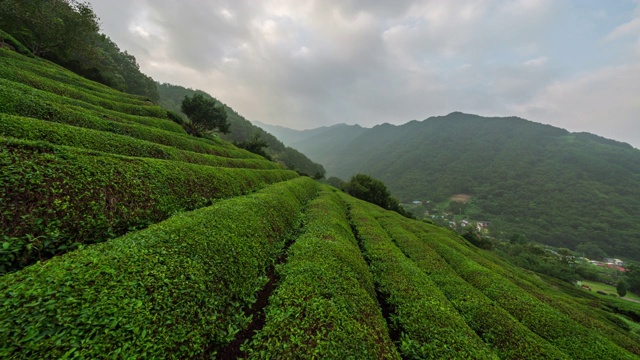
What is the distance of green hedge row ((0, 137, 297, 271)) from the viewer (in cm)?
624

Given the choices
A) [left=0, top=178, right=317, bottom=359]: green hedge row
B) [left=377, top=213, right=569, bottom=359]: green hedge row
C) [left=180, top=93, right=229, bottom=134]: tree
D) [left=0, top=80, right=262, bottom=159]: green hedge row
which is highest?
[left=180, top=93, right=229, bottom=134]: tree

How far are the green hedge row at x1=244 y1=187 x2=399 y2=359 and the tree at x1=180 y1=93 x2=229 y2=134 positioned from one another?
5309 centimetres

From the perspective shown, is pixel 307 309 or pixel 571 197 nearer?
pixel 307 309

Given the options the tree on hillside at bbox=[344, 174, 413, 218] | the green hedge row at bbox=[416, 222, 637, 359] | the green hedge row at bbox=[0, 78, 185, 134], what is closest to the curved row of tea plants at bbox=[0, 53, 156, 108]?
the green hedge row at bbox=[0, 78, 185, 134]

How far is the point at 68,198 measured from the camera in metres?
7.53

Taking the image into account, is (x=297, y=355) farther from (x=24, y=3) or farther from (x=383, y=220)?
(x=24, y=3)

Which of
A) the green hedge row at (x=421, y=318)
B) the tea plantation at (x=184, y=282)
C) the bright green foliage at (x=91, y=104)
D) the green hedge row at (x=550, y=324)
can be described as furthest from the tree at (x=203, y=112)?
the green hedge row at (x=550, y=324)

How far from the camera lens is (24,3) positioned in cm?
2909

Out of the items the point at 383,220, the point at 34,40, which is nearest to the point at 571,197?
the point at 383,220

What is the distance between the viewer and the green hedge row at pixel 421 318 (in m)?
7.76

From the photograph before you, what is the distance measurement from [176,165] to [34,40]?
4094cm

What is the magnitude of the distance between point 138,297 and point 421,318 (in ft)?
32.8

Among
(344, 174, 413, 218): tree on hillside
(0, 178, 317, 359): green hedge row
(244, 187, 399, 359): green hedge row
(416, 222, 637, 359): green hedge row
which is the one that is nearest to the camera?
(0, 178, 317, 359): green hedge row

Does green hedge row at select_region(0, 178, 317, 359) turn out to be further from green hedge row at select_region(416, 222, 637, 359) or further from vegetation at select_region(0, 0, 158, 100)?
vegetation at select_region(0, 0, 158, 100)
